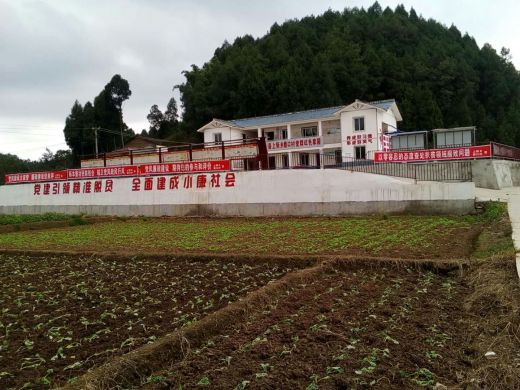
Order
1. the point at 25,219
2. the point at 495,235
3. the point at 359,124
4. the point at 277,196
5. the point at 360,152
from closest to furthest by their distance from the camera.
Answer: the point at 495,235 < the point at 277,196 < the point at 25,219 < the point at 359,124 < the point at 360,152

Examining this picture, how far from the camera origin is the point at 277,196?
19.7 meters

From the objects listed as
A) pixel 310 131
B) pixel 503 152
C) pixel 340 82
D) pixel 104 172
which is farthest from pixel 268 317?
pixel 340 82

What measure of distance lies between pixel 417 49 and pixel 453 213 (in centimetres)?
5235

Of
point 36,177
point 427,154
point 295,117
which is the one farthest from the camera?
point 295,117

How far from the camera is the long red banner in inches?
856

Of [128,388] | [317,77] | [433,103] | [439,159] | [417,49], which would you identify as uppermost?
[417,49]

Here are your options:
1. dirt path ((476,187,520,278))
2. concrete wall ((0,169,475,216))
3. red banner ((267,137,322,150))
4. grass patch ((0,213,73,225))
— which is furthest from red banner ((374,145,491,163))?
grass patch ((0,213,73,225))

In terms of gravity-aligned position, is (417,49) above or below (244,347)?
above

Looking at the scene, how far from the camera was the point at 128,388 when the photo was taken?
365 cm

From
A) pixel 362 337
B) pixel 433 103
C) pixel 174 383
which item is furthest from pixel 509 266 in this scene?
pixel 433 103

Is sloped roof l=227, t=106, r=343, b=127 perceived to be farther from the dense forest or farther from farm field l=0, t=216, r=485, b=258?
farm field l=0, t=216, r=485, b=258

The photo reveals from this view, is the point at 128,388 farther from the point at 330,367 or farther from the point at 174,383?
the point at 330,367

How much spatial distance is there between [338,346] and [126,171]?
21908 millimetres

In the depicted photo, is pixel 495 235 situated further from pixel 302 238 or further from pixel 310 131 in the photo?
pixel 310 131
